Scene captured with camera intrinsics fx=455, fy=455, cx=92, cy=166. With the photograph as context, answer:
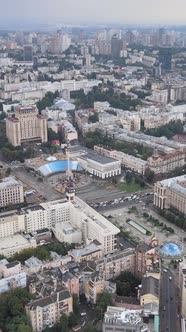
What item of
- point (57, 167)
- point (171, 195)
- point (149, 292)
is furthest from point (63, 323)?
A: point (57, 167)

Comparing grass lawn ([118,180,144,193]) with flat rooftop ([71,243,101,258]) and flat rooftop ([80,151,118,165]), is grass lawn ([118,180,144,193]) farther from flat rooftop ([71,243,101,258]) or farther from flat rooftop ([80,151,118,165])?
flat rooftop ([71,243,101,258])

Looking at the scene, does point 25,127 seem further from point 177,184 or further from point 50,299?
point 50,299

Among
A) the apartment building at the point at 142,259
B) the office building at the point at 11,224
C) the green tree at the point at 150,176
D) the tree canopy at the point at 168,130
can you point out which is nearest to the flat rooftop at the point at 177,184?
the green tree at the point at 150,176

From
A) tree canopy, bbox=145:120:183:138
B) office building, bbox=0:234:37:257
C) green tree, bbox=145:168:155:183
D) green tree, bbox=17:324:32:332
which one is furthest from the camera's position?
tree canopy, bbox=145:120:183:138

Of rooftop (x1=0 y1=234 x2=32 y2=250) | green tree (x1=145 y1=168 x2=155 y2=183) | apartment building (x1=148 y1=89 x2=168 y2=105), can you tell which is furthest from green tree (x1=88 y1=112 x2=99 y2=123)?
rooftop (x1=0 y1=234 x2=32 y2=250)

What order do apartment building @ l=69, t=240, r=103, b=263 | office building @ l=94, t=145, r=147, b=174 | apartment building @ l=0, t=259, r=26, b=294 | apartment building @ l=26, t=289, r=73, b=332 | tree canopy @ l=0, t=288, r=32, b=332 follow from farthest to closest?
1. office building @ l=94, t=145, r=147, b=174
2. apartment building @ l=69, t=240, r=103, b=263
3. apartment building @ l=0, t=259, r=26, b=294
4. apartment building @ l=26, t=289, r=73, b=332
5. tree canopy @ l=0, t=288, r=32, b=332

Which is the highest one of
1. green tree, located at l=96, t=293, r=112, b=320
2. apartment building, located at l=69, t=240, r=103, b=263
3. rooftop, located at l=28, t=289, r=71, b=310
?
rooftop, located at l=28, t=289, r=71, b=310

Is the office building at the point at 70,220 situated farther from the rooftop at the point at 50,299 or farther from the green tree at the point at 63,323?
the green tree at the point at 63,323
